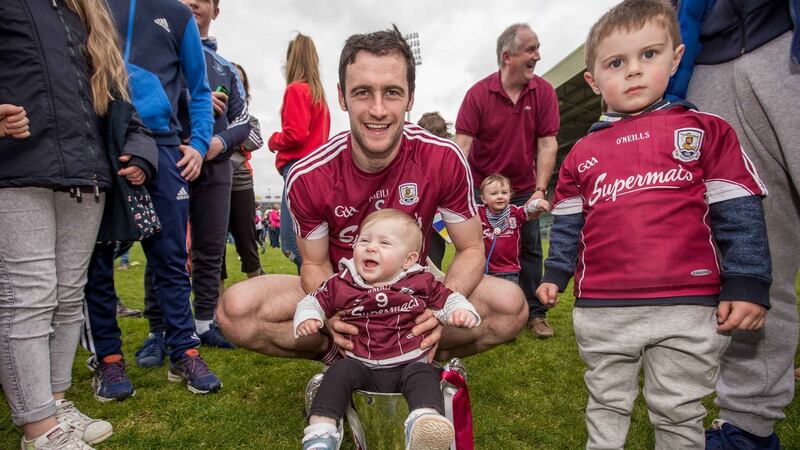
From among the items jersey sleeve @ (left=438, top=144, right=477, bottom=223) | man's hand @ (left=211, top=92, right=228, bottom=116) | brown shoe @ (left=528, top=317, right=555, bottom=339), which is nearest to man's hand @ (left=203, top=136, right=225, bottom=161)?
man's hand @ (left=211, top=92, right=228, bottom=116)

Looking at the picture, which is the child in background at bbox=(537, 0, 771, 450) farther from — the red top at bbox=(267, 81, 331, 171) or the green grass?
the red top at bbox=(267, 81, 331, 171)

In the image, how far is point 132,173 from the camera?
7.34ft

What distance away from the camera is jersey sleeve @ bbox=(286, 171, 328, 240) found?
90.7 inches

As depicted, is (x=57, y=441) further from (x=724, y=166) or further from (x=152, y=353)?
(x=724, y=166)

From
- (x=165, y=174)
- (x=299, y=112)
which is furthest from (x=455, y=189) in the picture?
(x=299, y=112)

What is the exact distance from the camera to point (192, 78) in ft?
9.69

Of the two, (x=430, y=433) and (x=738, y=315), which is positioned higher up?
(x=738, y=315)

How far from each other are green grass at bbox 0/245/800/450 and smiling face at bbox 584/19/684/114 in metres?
1.54

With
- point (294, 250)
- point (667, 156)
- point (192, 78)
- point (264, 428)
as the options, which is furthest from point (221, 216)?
point (667, 156)

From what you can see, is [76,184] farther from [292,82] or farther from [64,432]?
[292,82]

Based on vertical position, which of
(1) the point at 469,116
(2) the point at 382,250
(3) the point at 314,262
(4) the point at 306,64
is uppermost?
(4) the point at 306,64

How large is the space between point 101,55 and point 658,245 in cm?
256

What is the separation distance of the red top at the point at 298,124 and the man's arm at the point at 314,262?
1744 mm

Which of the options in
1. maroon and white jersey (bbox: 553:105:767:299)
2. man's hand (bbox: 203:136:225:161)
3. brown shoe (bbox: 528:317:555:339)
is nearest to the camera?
maroon and white jersey (bbox: 553:105:767:299)
